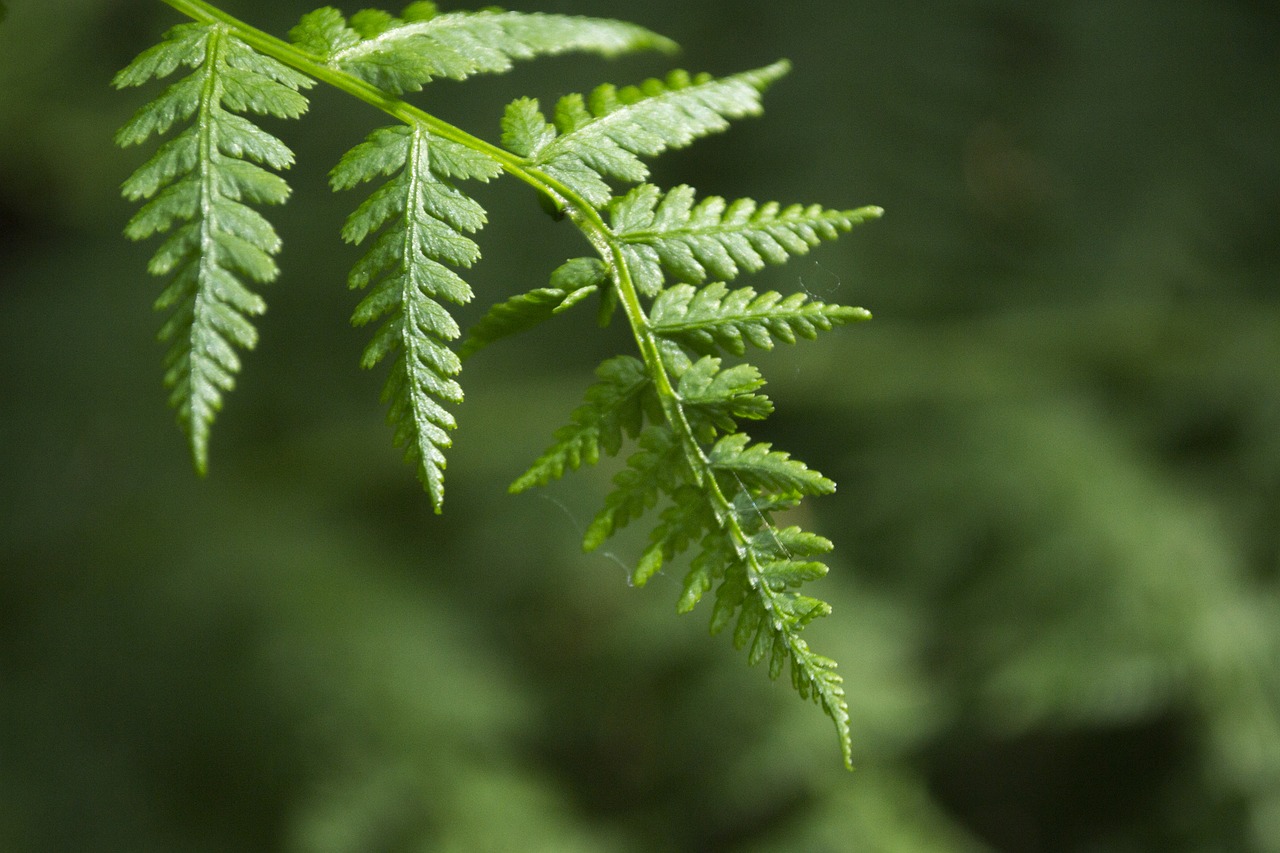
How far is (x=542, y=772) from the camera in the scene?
106 inches

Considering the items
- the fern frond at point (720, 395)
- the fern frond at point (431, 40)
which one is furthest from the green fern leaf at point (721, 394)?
the fern frond at point (431, 40)

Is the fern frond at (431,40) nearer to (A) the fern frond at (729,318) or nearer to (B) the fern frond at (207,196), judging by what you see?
(B) the fern frond at (207,196)

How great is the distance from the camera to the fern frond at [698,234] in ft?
3.42

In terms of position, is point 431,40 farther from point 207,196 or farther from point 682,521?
point 682,521

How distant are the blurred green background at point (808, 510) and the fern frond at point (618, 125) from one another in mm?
1598

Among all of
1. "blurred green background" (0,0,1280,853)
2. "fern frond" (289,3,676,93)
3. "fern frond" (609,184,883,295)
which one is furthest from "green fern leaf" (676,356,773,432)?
"blurred green background" (0,0,1280,853)

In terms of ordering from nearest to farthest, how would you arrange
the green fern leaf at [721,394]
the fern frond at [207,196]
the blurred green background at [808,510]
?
the fern frond at [207,196], the green fern leaf at [721,394], the blurred green background at [808,510]

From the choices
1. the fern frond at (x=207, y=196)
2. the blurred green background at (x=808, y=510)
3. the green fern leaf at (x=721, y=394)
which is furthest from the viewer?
the blurred green background at (x=808, y=510)

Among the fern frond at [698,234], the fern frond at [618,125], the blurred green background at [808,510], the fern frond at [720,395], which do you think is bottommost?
the blurred green background at [808,510]

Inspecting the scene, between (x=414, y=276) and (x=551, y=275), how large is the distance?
0.13 meters

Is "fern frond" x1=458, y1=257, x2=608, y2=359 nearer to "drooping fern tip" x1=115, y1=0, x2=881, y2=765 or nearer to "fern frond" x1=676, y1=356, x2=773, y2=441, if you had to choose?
"drooping fern tip" x1=115, y1=0, x2=881, y2=765

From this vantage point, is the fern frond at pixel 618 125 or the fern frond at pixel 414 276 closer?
the fern frond at pixel 414 276

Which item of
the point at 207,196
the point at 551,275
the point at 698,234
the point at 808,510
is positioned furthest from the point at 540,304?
the point at 808,510

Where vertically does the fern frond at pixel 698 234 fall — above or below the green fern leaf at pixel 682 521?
above
